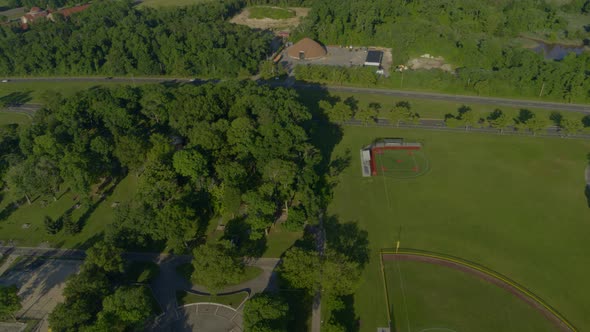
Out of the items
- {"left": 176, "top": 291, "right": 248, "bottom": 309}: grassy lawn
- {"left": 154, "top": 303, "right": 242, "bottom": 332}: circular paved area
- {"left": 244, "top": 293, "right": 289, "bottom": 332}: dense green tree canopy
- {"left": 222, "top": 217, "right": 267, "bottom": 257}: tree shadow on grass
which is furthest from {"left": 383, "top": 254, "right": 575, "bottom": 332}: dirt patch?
{"left": 154, "top": 303, "right": 242, "bottom": 332}: circular paved area

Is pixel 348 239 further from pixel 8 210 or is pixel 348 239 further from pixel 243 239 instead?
pixel 8 210

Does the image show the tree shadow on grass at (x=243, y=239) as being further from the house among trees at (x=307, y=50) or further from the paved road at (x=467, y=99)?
the house among trees at (x=307, y=50)

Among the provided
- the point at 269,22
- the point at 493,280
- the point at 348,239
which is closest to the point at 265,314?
the point at 348,239

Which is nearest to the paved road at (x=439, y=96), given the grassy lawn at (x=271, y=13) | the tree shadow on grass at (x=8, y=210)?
the tree shadow on grass at (x=8, y=210)

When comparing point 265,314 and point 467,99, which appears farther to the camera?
point 467,99

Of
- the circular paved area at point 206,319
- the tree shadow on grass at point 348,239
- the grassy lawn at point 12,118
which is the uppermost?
the grassy lawn at point 12,118
